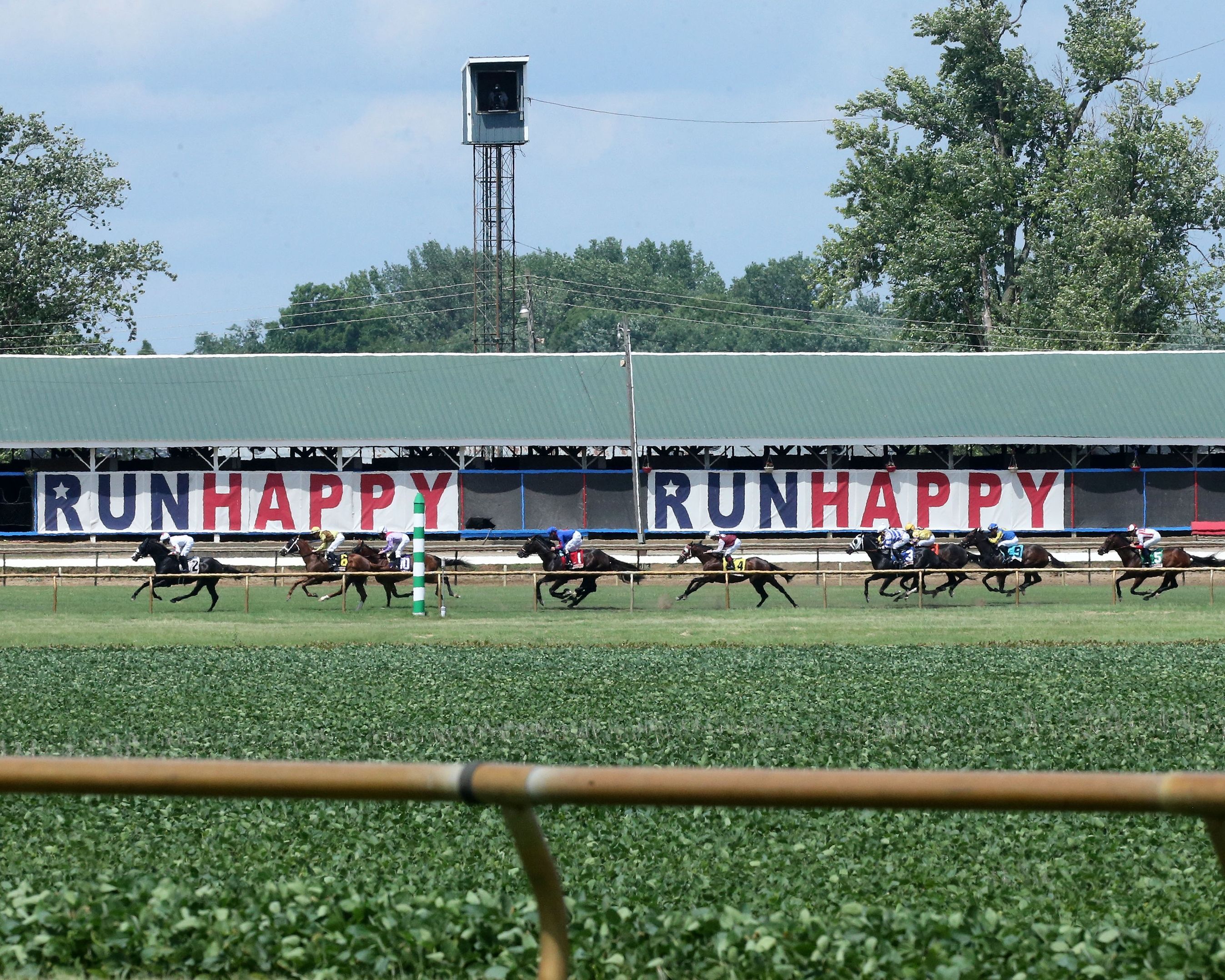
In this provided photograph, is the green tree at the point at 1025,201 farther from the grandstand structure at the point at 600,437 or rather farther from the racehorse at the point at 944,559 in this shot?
the racehorse at the point at 944,559

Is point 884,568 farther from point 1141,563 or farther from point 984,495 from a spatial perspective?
point 984,495

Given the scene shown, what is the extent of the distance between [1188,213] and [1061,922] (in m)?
56.4

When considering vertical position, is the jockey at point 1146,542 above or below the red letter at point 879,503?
below

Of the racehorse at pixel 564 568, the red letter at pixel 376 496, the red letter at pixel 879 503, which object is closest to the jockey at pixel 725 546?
the racehorse at pixel 564 568

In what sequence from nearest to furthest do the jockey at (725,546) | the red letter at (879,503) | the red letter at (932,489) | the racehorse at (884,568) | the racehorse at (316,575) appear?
the racehorse at (316,575)
the racehorse at (884,568)
the jockey at (725,546)
the red letter at (879,503)
the red letter at (932,489)

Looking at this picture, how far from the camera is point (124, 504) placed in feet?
138

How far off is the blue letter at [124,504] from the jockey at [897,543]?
21210 mm

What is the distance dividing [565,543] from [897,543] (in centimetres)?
688

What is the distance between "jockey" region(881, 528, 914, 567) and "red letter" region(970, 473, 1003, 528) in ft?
40.7

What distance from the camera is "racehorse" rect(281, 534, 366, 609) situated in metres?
30.4

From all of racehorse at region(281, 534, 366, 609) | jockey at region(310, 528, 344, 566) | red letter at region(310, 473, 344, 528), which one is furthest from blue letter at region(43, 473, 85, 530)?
jockey at region(310, 528, 344, 566)

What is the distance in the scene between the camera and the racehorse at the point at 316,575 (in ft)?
99.7

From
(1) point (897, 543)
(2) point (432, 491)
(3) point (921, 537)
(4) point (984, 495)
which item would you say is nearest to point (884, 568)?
(1) point (897, 543)

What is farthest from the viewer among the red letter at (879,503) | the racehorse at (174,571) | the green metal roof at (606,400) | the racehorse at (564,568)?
the red letter at (879,503)
